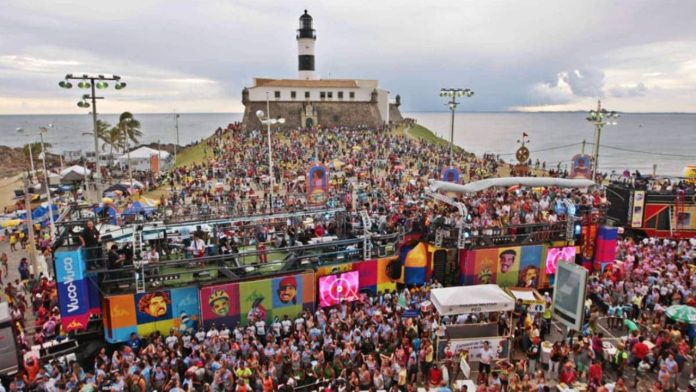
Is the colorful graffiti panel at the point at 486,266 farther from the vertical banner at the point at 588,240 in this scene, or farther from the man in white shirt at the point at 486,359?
the man in white shirt at the point at 486,359

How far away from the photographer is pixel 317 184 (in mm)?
23094

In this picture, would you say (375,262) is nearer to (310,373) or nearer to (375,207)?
(310,373)

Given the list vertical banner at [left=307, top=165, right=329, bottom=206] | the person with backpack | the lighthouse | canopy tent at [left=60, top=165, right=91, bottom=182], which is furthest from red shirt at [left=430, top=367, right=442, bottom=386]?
the lighthouse

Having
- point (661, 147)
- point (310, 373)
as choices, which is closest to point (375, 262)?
point (310, 373)

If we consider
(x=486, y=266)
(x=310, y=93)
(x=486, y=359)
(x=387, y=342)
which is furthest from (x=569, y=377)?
(x=310, y=93)

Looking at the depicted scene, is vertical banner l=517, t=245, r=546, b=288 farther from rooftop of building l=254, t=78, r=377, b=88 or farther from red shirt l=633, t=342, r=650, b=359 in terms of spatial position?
rooftop of building l=254, t=78, r=377, b=88

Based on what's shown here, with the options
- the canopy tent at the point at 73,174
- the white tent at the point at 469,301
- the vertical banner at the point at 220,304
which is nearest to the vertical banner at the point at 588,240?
the white tent at the point at 469,301

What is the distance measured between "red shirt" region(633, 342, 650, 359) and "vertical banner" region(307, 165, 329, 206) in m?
14.5

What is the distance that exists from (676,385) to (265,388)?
10.4 metres

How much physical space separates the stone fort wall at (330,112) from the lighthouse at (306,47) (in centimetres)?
691

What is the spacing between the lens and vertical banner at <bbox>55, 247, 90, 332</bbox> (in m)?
11.5

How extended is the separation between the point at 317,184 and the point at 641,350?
1531 cm

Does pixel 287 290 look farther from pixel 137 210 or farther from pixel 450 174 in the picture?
pixel 450 174

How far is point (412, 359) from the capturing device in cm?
1173
